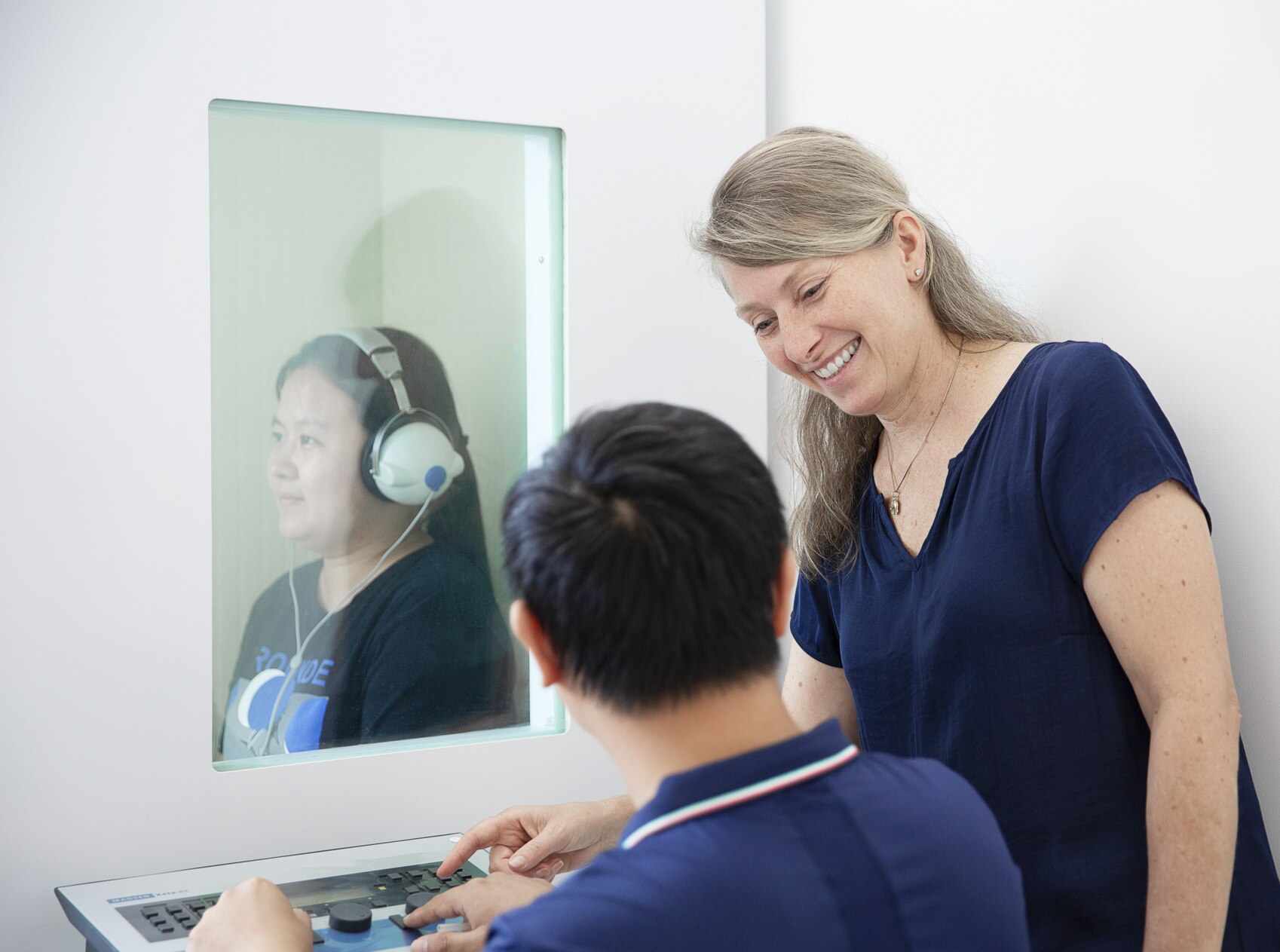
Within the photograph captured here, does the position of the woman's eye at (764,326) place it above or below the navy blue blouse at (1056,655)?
above

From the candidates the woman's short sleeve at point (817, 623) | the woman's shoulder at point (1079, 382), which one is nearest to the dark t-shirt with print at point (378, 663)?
the woman's short sleeve at point (817, 623)

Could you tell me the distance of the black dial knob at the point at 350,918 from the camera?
1140 millimetres

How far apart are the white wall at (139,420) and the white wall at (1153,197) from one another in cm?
58

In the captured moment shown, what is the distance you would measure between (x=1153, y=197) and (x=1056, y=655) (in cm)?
50

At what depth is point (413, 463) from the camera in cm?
157

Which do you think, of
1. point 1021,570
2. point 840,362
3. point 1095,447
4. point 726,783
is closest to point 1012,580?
point 1021,570

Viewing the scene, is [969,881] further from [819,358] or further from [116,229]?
[116,229]

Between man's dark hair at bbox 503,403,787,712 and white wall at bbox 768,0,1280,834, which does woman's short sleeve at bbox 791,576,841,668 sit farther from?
man's dark hair at bbox 503,403,787,712

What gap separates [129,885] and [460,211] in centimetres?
96

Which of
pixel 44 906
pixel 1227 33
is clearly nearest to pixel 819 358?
pixel 1227 33

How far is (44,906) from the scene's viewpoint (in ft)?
4.37

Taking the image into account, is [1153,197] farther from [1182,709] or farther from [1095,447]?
[1182,709]

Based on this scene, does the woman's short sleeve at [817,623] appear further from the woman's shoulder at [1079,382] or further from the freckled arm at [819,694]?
the woman's shoulder at [1079,382]

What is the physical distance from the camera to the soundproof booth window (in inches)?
58.1
